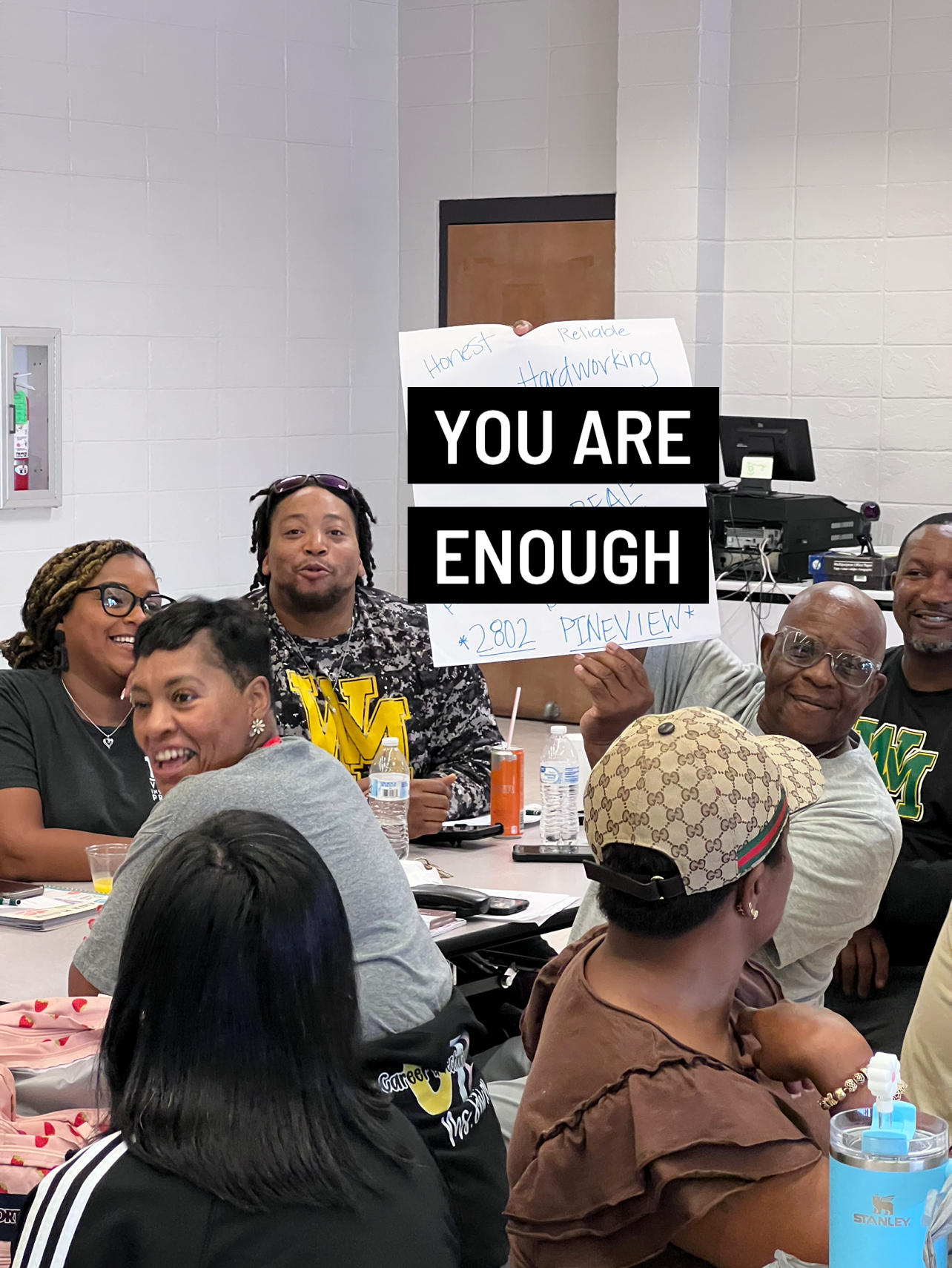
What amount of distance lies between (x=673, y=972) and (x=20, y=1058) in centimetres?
103

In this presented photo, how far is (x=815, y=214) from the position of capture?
22.6ft

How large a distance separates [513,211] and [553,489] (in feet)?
16.5

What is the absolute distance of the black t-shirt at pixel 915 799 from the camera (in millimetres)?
2967

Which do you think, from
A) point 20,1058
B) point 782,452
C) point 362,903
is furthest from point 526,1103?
point 782,452

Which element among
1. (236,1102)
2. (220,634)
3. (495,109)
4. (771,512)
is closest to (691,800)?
(236,1102)

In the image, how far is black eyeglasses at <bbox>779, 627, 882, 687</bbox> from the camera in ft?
8.63

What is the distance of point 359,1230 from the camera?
136 cm

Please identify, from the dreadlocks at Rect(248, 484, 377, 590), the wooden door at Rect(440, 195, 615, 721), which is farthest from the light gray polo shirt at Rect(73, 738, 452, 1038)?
the wooden door at Rect(440, 195, 615, 721)

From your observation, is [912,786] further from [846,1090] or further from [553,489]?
[846,1090]

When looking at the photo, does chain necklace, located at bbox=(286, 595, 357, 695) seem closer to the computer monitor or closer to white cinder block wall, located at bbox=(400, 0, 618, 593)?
the computer monitor

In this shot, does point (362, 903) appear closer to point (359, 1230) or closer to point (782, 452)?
point (359, 1230)

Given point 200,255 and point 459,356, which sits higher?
point 200,255

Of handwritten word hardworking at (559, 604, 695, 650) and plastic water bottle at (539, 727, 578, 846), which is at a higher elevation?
handwritten word hardworking at (559, 604, 695, 650)

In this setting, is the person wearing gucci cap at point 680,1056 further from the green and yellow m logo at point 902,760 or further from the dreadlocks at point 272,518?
the dreadlocks at point 272,518
